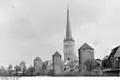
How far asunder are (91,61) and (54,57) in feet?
37.6

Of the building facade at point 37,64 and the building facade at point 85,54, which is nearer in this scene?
the building facade at point 85,54

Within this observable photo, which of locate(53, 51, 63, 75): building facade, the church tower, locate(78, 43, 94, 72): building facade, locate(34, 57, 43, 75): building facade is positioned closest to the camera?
locate(78, 43, 94, 72): building facade

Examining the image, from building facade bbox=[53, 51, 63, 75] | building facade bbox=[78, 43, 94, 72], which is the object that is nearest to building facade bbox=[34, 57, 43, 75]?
building facade bbox=[53, 51, 63, 75]

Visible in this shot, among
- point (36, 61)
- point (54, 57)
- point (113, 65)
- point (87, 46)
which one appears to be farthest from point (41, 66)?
point (113, 65)

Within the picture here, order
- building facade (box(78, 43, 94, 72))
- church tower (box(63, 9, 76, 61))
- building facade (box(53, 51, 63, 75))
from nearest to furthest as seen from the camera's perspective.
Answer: building facade (box(78, 43, 94, 72)), building facade (box(53, 51, 63, 75)), church tower (box(63, 9, 76, 61))

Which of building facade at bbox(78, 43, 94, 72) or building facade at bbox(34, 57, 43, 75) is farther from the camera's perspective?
building facade at bbox(34, 57, 43, 75)

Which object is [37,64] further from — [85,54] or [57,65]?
[85,54]

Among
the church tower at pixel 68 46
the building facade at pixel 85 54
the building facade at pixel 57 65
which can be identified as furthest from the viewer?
the church tower at pixel 68 46

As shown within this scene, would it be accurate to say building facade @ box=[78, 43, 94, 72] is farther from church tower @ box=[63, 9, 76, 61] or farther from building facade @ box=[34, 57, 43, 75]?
church tower @ box=[63, 9, 76, 61]

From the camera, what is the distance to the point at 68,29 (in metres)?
169

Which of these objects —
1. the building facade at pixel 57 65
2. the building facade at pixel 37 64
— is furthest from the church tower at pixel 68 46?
the building facade at pixel 57 65

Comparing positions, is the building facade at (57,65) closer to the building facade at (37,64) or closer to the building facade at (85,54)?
the building facade at (85,54)

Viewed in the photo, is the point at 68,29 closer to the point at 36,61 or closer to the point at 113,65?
the point at 36,61

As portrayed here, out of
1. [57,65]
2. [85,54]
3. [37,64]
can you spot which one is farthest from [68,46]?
[85,54]
